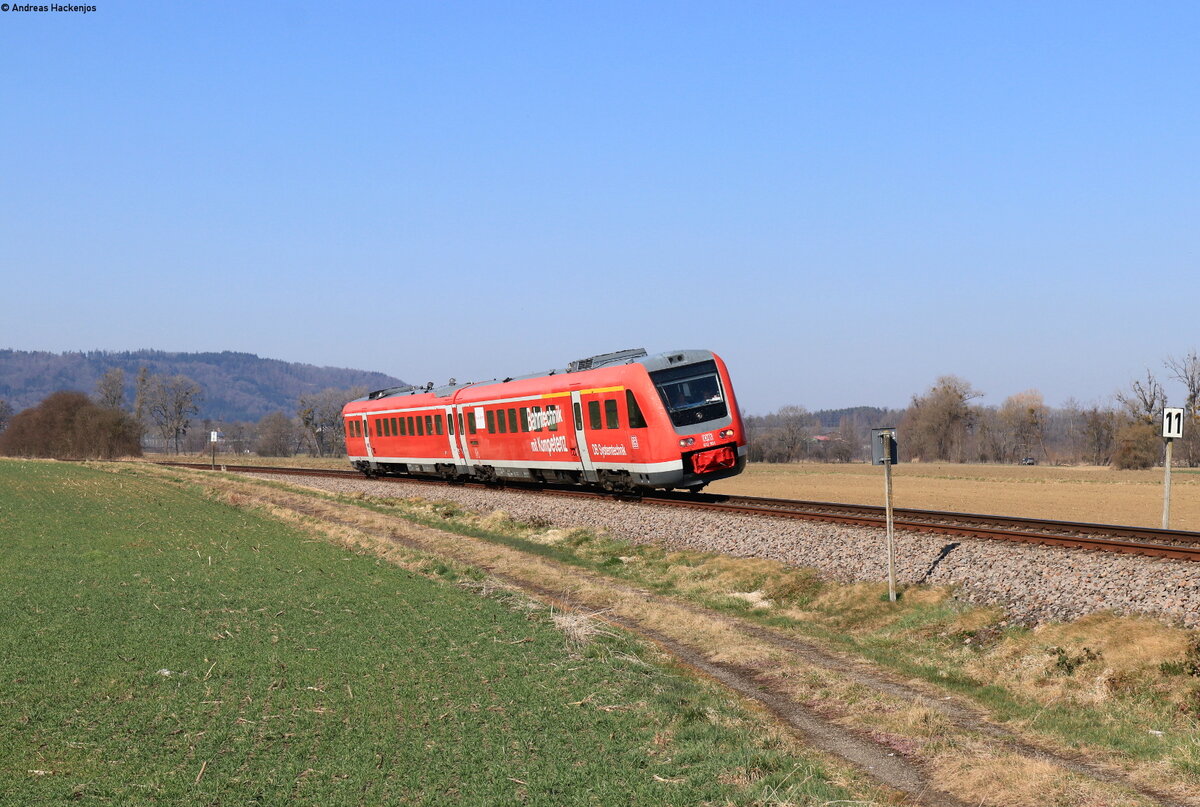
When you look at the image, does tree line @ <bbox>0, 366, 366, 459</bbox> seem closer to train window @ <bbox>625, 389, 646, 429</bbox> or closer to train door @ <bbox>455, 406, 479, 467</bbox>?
train door @ <bbox>455, 406, 479, 467</bbox>

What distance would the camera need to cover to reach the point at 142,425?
95.1 m

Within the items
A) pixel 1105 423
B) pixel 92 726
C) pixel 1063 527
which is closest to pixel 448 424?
pixel 1063 527

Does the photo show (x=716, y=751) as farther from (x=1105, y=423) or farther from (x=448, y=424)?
(x=1105, y=423)

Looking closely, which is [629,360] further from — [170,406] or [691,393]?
[170,406]

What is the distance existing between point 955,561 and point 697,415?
35.6 feet

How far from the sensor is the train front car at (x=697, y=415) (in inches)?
1067

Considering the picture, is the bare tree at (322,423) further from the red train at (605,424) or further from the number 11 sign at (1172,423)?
the number 11 sign at (1172,423)

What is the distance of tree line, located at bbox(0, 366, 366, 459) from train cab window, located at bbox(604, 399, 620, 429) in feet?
229

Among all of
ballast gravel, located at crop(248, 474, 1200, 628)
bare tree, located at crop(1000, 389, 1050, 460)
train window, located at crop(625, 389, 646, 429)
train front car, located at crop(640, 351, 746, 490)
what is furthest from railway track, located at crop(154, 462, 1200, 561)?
bare tree, located at crop(1000, 389, 1050, 460)

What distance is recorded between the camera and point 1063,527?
20.3 meters

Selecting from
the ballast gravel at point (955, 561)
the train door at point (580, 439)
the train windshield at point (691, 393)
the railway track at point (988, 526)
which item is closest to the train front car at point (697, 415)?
the train windshield at point (691, 393)

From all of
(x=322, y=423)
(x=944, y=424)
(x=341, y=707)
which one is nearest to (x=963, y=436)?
(x=944, y=424)

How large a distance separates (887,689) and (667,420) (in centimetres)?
1515

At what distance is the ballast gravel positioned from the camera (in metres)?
14.0
